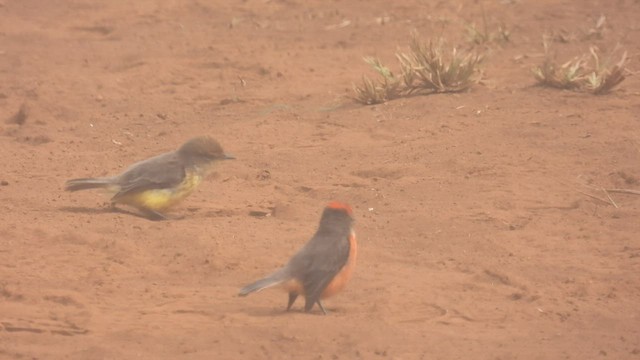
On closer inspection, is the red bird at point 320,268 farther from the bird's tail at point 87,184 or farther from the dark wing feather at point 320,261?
the bird's tail at point 87,184

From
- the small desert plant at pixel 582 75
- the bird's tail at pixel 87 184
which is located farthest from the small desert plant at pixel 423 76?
the bird's tail at pixel 87 184

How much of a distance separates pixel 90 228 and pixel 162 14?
27.4 ft

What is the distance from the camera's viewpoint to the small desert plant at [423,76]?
12.5 meters

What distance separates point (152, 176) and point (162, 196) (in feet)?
0.59

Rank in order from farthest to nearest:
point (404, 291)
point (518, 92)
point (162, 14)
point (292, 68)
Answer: point (162, 14) < point (292, 68) < point (518, 92) < point (404, 291)

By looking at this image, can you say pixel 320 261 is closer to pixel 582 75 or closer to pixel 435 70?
pixel 435 70

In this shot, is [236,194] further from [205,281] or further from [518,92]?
[518,92]

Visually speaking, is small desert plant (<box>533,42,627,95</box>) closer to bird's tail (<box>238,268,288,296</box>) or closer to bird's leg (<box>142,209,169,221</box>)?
bird's leg (<box>142,209,169,221</box>)

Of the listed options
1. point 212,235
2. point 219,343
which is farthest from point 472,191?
point 219,343

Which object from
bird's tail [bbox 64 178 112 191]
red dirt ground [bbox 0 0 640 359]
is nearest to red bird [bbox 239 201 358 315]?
red dirt ground [bbox 0 0 640 359]

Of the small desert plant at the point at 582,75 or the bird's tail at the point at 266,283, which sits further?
the small desert plant at the point at 582,75

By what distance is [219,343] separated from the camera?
6840 millimetres

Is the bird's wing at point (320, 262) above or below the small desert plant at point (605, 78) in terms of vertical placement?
above

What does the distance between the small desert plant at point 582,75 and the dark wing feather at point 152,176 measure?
4.39 metres
